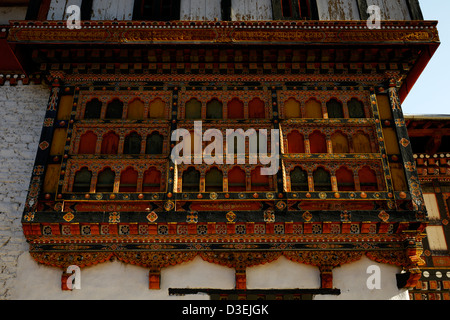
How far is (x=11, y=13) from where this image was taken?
10109mm

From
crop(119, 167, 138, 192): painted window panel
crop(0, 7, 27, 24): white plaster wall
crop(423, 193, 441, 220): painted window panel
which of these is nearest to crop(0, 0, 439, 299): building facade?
crop(119, 167, 138, 192): painted window panel

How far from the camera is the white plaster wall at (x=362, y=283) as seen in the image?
7172 millimetres

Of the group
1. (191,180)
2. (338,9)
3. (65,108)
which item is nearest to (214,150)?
(191,180)

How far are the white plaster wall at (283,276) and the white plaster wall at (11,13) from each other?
7214 millimetres

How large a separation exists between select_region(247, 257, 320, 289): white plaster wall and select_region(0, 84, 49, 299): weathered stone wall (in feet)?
11.9

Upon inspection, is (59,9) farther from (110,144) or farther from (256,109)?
(256,109)

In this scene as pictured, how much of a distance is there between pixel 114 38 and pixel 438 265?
7.12 metres

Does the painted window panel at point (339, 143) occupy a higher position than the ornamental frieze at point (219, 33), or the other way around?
the ornamental frieze at point (219, 33)

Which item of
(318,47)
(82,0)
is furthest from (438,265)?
(82,0)

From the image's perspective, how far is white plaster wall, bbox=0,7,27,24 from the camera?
10031 millimetres

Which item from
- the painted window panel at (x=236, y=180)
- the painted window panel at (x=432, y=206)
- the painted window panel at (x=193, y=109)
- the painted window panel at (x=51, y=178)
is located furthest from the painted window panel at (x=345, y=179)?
the painted window panel at (x=51, y=178)

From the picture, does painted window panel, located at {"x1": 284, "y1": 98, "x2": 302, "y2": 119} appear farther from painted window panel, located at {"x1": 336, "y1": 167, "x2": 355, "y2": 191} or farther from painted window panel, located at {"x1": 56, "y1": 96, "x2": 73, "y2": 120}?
painted window panel, located at {"x1": 56, "y1": 96, "x2": 73, "y2": 120}

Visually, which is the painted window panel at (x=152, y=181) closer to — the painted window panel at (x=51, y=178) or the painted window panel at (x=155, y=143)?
the painted window panel at (x=155, y=143)
